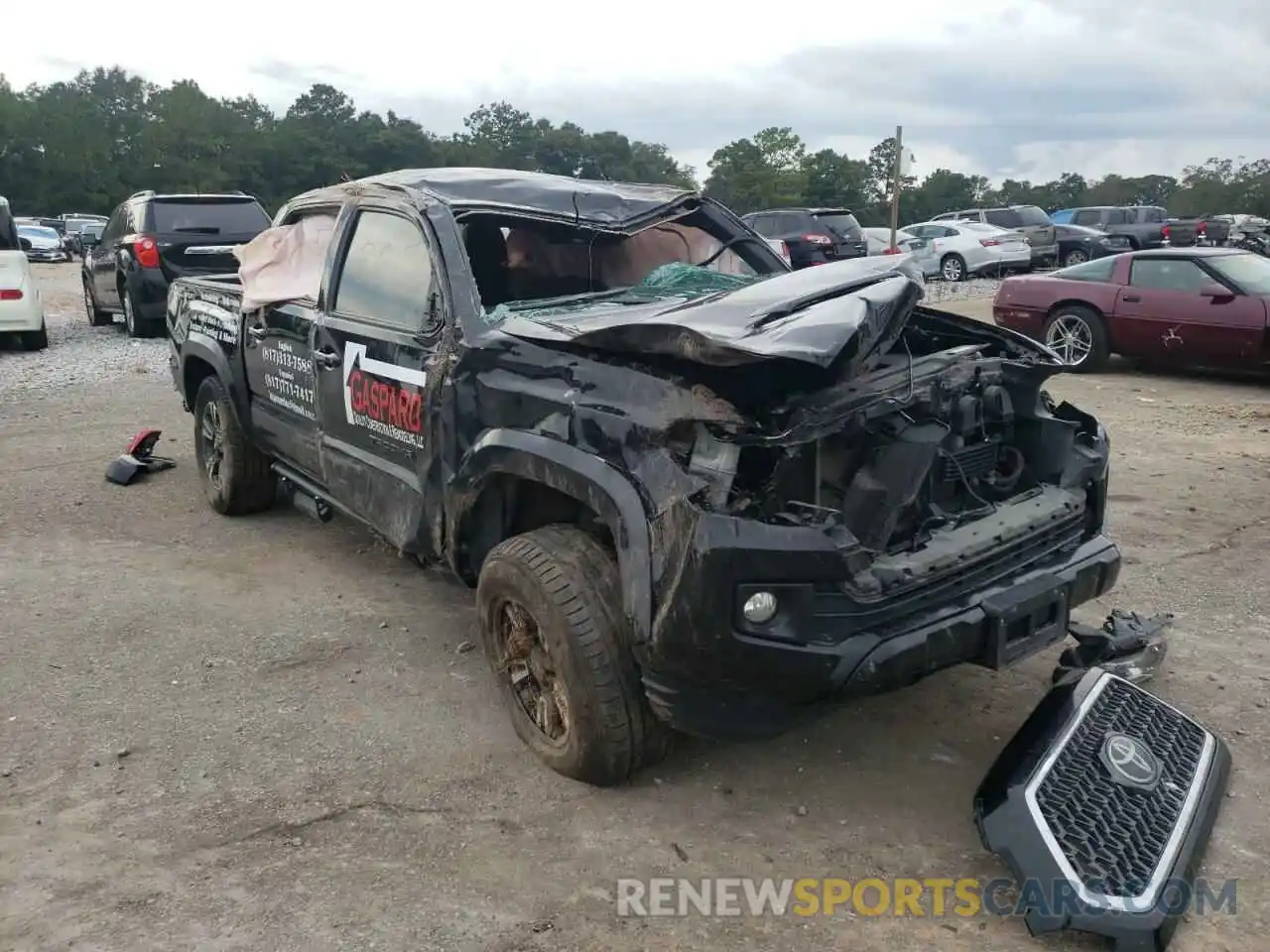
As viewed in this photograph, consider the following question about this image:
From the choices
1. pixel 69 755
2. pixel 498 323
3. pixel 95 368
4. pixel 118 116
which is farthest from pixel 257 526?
pixel 118 116

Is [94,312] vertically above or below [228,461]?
below

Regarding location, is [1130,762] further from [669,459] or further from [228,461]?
[228,461]

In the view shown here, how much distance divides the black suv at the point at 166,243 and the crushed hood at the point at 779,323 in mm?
10326

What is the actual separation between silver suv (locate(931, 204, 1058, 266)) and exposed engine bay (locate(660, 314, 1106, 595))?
22098 mm

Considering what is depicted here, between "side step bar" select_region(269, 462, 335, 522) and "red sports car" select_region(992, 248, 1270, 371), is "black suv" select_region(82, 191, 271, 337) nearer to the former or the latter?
"side step bar" select_region(269, 462, 335, 522)

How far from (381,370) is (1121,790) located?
9.46 ft

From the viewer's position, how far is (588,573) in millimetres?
3189

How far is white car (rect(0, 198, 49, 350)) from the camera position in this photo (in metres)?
11.9

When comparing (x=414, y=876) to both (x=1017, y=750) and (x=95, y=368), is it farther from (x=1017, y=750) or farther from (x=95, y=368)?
(x=95, y=368)

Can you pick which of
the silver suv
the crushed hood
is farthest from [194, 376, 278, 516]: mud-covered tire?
the silver suv

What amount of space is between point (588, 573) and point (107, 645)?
2449mm

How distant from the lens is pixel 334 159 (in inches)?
2724

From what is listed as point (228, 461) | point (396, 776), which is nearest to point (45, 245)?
point (228, 461)

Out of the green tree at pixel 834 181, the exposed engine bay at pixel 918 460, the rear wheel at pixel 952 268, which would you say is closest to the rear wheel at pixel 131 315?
the exposed engine bay at pixel 918 460
